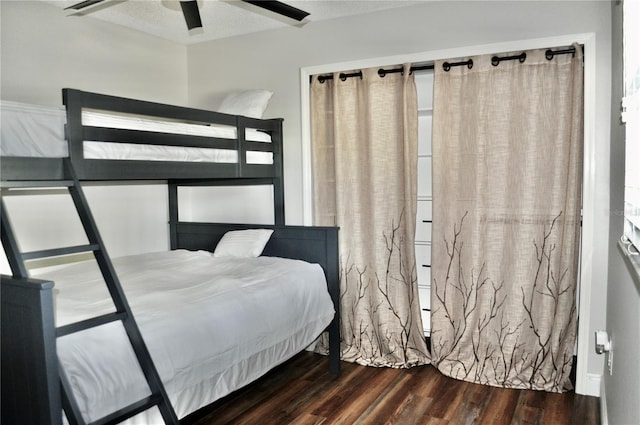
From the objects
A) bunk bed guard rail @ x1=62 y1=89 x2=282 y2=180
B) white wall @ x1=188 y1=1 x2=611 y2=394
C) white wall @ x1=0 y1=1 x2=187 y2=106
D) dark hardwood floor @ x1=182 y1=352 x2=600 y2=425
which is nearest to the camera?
bunk bed guard rail @ x1=62 y1=89 x2=282 y2=180

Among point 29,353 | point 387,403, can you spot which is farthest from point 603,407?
point 29,353

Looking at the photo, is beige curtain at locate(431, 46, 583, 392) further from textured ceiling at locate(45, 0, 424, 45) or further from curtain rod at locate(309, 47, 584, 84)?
textured ceiling at locate(45, 0, 424, 45)

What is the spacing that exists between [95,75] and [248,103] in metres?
1.12

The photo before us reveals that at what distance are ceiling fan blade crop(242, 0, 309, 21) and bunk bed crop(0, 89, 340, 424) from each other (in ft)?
2.47

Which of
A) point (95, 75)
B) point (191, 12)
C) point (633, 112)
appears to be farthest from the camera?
point (95, 75)

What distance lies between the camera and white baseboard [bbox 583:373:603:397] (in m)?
2.93

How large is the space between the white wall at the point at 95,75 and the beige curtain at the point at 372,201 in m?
1.35

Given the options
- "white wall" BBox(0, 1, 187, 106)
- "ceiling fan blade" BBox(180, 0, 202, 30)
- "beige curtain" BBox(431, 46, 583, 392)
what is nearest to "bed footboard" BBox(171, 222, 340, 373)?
"beige curtain" BBox(431, 46, 583, 392)

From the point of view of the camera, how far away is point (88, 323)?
1872 mm

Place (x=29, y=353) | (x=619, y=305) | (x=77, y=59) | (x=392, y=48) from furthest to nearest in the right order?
(x=77, y=59) → (x=392, y=48) → (x=619, y=305) → (x=29, y=353)

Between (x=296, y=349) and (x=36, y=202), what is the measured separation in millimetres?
1923

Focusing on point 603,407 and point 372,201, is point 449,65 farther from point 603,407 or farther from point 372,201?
point 603,407

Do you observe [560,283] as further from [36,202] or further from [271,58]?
[36,202]

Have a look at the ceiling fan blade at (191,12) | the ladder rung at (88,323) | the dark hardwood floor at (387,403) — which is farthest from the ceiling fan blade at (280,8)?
the dark hardwood floor at (387,403)
